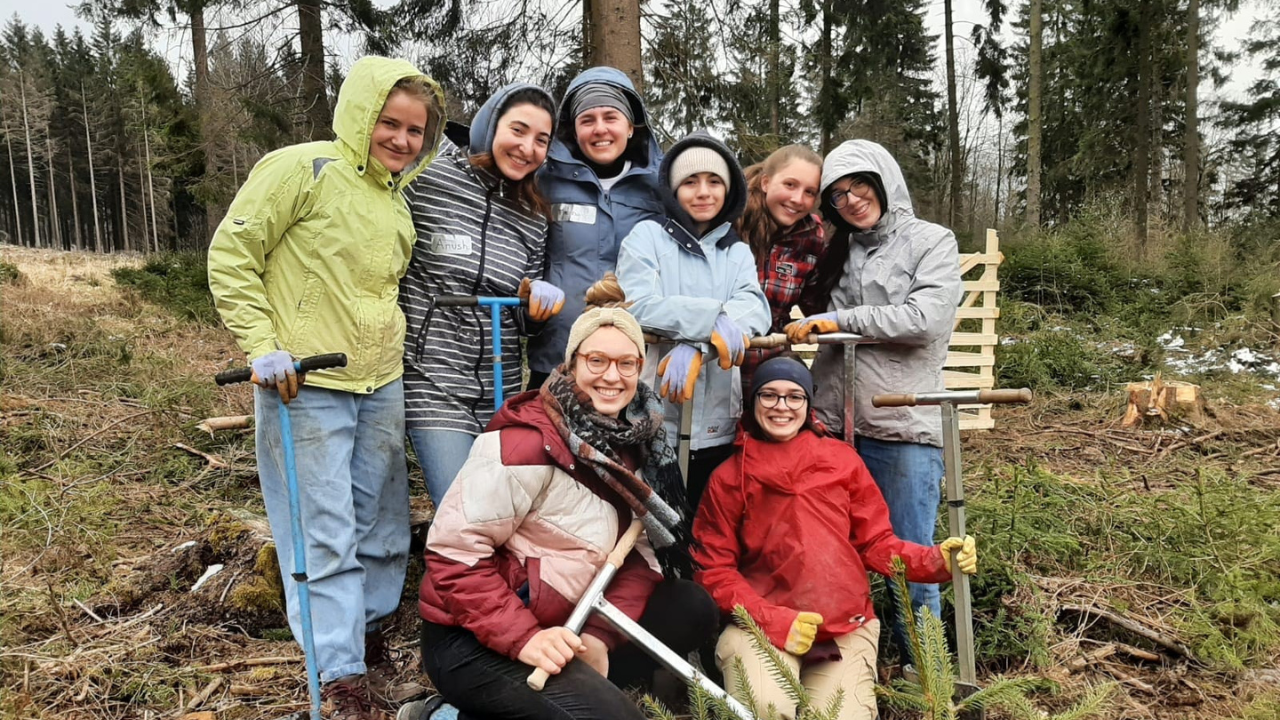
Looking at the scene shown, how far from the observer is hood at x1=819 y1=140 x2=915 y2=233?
3072 mm

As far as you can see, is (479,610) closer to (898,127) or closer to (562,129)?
(562,129)

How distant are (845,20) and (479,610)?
1261cm

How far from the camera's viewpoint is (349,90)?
8.70 ft

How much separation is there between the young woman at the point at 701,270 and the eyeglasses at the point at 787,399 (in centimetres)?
18

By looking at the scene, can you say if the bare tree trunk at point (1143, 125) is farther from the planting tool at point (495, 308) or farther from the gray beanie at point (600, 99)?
the planting tool at point (495, 308)

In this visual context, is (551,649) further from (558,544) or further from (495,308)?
(495,308)

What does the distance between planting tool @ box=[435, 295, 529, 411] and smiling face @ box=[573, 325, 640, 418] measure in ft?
1.70

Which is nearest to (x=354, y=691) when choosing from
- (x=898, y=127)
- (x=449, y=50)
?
(x=449, y=50)

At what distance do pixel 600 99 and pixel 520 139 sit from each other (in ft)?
1.54

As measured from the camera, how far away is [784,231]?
3.33m

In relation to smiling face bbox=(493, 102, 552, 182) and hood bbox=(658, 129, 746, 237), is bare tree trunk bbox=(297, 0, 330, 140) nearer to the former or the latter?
smiling face bbox=(493, 102, 552, 182)

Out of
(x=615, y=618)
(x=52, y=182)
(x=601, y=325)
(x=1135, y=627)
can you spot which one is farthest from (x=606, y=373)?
(x=52, y=182)

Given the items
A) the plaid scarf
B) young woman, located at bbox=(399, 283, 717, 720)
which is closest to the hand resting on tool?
young woman, located at bbox=(399, 283, 717, 720)

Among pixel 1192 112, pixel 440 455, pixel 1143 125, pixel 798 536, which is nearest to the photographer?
pixel 798 536
